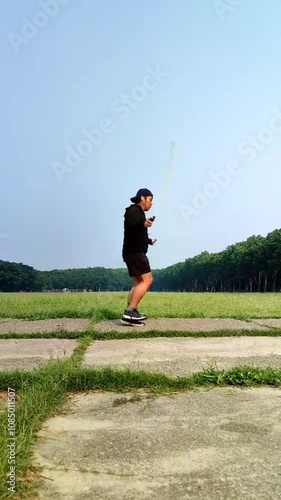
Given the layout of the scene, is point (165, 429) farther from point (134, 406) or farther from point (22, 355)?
point (22, 355)

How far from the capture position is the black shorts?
6.12 m

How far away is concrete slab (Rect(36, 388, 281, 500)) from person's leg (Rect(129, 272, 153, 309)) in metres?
3.53

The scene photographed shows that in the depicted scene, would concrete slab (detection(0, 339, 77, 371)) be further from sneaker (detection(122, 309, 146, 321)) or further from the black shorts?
the black shorts

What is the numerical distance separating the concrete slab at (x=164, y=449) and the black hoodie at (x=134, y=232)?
13.1ft

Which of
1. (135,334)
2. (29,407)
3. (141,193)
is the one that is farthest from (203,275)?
(29,407)

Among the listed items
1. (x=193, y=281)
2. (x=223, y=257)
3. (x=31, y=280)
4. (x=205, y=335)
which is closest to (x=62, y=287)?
(x=31, y=280)

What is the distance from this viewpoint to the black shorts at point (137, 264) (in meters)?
6.12

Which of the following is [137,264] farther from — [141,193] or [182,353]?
[182,353]

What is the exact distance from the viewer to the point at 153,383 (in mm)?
2521

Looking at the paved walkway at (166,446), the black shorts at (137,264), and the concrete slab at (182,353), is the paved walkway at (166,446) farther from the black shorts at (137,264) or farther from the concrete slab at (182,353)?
the black shorts at (137,264)

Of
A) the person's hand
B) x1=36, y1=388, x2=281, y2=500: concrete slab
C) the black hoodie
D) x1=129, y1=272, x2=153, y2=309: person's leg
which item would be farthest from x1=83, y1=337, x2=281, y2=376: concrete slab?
the person's hand

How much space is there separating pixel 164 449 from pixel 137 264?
179 inches

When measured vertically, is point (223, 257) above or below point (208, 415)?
above

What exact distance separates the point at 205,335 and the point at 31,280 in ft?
433
